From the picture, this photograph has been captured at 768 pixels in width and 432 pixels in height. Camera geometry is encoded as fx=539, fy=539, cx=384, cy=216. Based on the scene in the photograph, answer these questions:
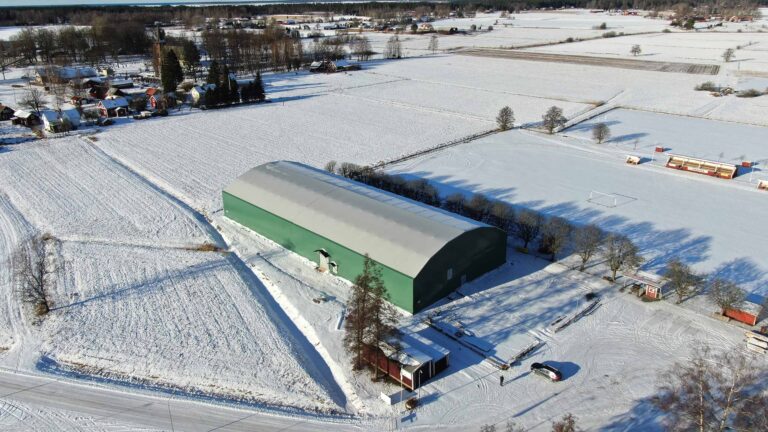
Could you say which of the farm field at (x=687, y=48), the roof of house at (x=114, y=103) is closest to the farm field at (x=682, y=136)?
the farm field at (x=687, y=48)

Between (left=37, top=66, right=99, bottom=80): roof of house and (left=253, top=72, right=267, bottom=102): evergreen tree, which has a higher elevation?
(left=37, top=66, right=99, bottom=80): roof of house

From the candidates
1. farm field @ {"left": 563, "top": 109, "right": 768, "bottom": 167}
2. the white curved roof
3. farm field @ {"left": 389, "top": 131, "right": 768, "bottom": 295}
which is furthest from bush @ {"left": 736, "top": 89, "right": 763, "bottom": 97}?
the white curved roof

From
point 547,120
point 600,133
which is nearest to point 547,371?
point 600,133

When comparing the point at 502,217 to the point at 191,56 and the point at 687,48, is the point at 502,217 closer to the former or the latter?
the point at 191,56

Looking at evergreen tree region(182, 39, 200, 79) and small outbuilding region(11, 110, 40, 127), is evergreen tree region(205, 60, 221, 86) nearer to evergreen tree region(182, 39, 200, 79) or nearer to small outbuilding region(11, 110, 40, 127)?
evergreen tree region(182, 39, 200, 79)

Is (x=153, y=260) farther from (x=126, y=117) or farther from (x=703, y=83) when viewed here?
(x=703, y=83)

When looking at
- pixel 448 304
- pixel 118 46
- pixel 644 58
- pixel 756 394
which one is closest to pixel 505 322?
pixel 448 304
